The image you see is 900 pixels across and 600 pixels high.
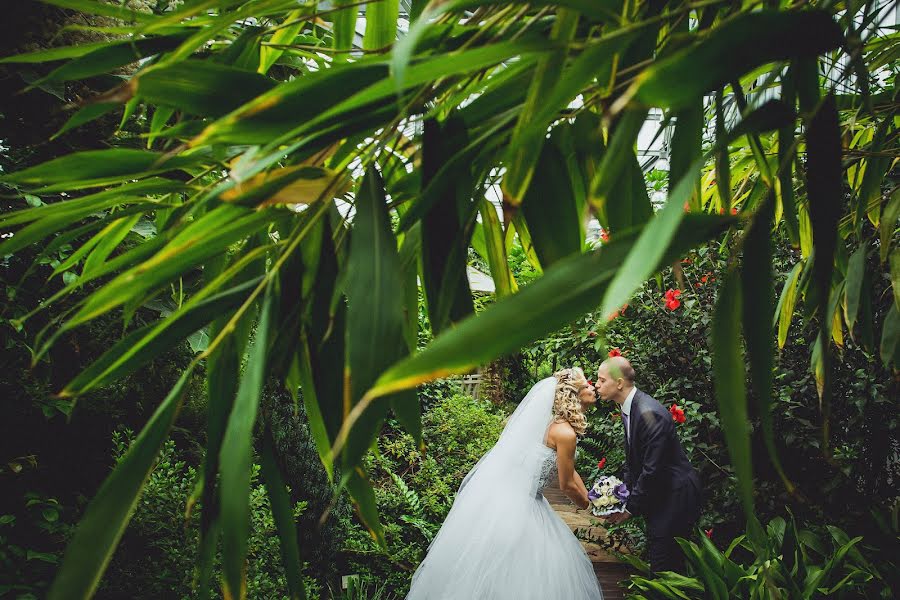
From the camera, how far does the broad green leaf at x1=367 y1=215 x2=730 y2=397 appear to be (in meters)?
0.42

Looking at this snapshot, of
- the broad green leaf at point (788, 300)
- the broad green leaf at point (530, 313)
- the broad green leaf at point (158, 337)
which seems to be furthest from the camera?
the broad green leaf at point (788, 300)

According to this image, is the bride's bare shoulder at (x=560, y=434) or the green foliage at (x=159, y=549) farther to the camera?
the bride's bare shoulder at (x=560, y=434)

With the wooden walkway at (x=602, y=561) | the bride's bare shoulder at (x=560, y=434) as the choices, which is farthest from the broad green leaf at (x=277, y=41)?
the wooden walkway at (x=602, y=561)

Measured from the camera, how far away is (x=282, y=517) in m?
0.78

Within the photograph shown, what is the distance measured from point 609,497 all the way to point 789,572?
100 centimetres

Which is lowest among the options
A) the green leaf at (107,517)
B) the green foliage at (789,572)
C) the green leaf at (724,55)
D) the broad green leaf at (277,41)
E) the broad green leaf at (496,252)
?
the green foliage at (789,572)

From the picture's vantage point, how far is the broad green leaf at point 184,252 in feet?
2.06

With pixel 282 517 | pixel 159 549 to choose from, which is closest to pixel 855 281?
pixel 282 517

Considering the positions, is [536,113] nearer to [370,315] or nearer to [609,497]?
[370,315]

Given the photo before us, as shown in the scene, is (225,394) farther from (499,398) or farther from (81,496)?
(499,398)

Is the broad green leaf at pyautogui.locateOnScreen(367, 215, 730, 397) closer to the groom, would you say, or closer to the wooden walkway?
the groom

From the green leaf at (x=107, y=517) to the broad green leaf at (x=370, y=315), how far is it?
0.18m

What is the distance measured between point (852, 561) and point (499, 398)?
5028 mm

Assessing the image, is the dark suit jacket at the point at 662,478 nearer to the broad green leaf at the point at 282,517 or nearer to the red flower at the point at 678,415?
the red flower at the point at 678,415
